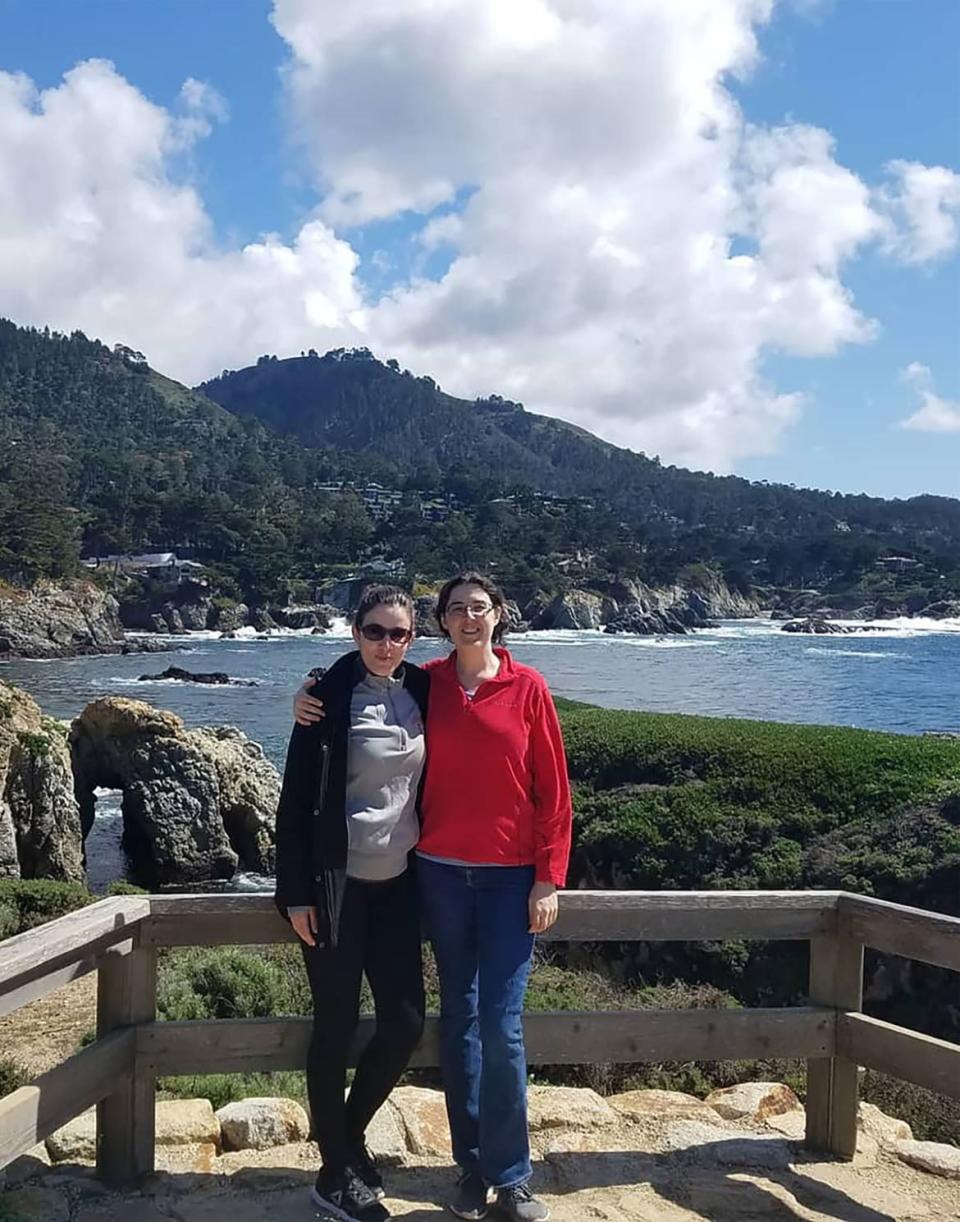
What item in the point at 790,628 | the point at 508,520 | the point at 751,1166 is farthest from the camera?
the point at 508,520

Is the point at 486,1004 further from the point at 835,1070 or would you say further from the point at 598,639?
the point at 598,639

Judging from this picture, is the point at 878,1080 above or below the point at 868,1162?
below

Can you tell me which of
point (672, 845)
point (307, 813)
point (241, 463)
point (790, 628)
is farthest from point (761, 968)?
point (241, 463)

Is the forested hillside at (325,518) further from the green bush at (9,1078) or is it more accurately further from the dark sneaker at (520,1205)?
the dark sneaker at (520,1205)

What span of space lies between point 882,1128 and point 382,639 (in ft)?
9.54

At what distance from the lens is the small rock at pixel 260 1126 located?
4051 millimetres

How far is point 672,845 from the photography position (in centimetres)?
1022

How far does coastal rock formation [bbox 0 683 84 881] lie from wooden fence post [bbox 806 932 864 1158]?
41.5ft

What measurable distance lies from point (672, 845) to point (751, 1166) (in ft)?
20.7

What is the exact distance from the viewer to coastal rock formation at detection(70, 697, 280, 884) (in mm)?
17281

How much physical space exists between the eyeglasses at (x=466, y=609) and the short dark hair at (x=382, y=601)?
0.43 feet

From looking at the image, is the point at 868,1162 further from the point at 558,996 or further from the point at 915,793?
the point at 915,793

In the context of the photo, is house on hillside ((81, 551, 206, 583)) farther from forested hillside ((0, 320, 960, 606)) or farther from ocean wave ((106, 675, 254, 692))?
ocean wave ((106, 675, 254, 692))

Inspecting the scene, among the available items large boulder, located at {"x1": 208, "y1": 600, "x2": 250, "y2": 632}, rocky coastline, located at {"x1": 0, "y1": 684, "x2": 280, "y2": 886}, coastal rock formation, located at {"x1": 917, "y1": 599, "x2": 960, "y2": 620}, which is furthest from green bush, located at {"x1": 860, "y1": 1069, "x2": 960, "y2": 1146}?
coastal rock formation, located at {"x1": 917, "y1": 599, "x2": 960, "y2": 620}
